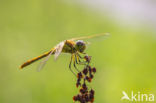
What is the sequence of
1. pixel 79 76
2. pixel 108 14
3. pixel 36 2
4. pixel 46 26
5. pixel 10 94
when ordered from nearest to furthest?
pixel 79 76
pixel 10 94
pixel 46 26
pixel 36 2
pixel 108 14

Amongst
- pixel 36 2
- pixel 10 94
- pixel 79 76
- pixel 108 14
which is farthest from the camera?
pixel 108 14

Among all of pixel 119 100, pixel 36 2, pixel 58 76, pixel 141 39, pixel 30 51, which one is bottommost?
pixel 119 100

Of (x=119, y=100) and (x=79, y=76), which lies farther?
(x=119, y=100)

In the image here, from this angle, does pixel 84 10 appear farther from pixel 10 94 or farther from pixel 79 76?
pixel 79 76

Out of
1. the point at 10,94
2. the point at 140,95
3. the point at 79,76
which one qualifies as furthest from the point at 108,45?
the point at 79,76

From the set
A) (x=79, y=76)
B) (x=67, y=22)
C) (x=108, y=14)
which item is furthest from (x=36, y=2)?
(x=79, y=76)

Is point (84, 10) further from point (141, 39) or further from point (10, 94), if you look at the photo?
point (10, 94)

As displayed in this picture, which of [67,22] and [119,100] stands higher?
[67,22]
